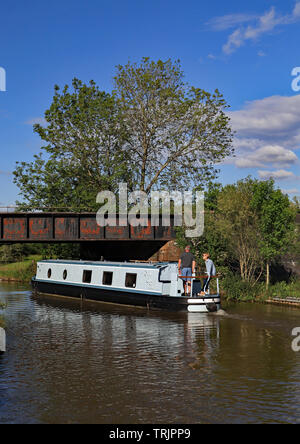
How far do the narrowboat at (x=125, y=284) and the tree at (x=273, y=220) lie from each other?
20.5 ft

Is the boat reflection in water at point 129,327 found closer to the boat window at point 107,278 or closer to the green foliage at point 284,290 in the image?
the boat window at point 107,278

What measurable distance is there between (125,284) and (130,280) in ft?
1.30

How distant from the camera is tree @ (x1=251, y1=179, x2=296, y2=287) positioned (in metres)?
27.4

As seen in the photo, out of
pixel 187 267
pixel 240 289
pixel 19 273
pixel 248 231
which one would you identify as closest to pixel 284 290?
pixel 240 289

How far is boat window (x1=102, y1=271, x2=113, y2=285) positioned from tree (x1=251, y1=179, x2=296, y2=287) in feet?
27.1

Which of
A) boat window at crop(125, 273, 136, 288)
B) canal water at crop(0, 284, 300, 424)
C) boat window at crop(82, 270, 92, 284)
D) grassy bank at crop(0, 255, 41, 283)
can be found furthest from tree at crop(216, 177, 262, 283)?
grassy bank at crop(0, 255, 41, 283)

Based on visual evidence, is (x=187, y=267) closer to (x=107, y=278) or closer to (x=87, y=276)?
(x=107, y=278)

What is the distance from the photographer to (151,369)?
13062mm

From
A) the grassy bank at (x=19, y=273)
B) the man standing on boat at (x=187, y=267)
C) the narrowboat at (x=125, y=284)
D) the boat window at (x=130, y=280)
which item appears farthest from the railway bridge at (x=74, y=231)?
the man standing on boat at (x=187, y=267)

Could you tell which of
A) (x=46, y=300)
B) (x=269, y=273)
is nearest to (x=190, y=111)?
(x=269, y=273)

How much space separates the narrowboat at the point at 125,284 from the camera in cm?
2230

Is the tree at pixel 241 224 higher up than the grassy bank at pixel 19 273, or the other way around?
the tree at pixel 241 224

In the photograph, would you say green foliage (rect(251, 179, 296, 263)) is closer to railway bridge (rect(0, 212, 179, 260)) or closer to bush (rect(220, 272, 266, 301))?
bush (rect(220, 272, 266, 301))

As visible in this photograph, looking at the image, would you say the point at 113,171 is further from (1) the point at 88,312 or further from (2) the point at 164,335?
(2) the point at 164,335
